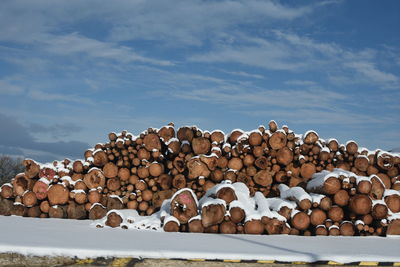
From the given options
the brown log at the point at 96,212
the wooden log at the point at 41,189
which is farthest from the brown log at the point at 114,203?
the wooden log at the point at 41,189

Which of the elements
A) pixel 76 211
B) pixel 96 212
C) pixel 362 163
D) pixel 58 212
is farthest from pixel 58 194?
pixel 362 163

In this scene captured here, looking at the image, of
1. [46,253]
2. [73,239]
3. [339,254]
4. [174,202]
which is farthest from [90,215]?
[339,254]

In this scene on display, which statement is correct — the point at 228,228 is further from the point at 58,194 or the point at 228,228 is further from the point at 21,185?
the point at 21,185

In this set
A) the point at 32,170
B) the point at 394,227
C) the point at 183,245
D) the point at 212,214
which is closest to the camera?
the point at 183,245

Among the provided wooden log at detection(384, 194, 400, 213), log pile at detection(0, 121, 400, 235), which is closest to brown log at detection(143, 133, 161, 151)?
log pile at detection(0, 121, 400, 235)

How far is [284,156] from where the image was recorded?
6543 millimetres

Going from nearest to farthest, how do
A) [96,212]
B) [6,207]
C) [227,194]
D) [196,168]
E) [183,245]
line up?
[183,245]
[227,194]
[196,168]
[96,212]
[6,207]

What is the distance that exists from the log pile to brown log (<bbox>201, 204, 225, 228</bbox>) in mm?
1238

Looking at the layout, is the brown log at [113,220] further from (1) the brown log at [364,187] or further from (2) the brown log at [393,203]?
(2) the brown log at [393,203]

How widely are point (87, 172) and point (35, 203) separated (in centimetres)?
96

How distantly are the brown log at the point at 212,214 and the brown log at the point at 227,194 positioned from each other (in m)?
0.24

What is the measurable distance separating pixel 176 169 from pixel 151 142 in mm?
635

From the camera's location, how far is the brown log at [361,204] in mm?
5574

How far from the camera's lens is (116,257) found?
12.0ft
